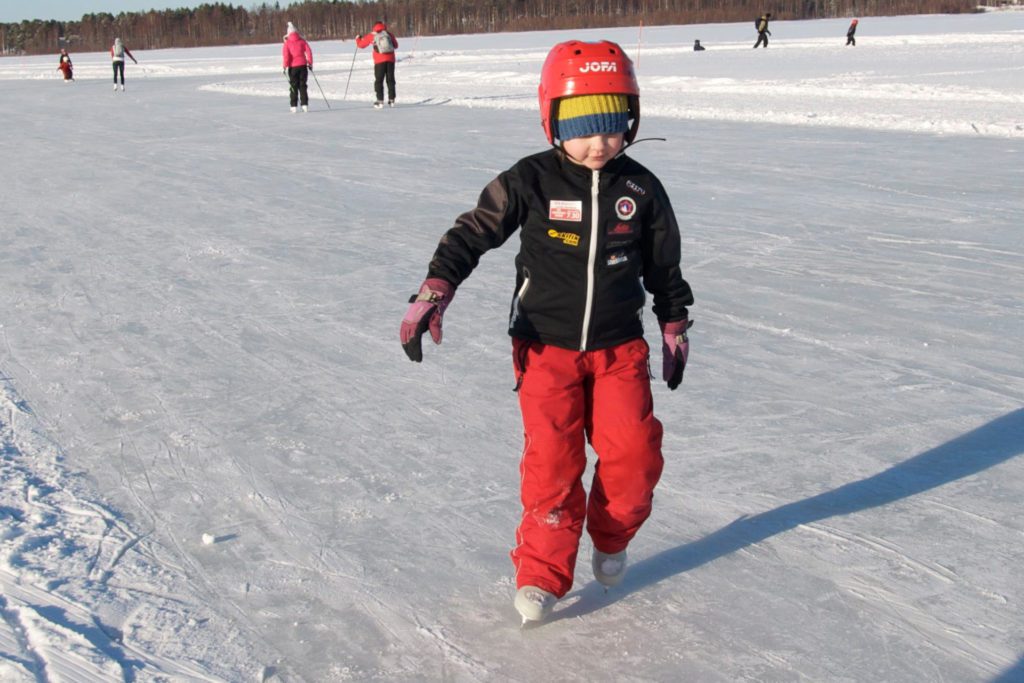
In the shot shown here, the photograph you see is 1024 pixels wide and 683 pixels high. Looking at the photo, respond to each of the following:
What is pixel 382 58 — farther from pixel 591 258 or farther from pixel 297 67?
pixel 591 258

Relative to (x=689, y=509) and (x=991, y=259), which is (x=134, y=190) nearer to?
(x=991, y=259)

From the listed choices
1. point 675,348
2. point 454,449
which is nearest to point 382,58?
point 454,449

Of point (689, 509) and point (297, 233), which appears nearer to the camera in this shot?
point (689, 509)

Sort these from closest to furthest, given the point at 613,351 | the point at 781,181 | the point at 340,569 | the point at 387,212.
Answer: the point at 613,351, the point at 340,569, the point at 387,212, the point at 781,181

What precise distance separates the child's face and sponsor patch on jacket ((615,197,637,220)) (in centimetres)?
9

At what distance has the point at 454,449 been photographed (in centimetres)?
352

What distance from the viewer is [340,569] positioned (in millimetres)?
2711

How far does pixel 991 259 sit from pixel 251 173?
6.64 meters

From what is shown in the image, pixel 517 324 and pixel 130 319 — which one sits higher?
pixel 517 324

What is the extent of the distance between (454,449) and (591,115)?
1.50 m

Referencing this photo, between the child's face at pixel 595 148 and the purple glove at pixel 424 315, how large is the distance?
16.1 inches

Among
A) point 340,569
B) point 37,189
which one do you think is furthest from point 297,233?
point 340,569

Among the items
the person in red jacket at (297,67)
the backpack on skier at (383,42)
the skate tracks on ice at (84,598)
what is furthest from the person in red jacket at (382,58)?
the skate tracks on ice at (84,598)

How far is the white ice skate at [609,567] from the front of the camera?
2.55 m
